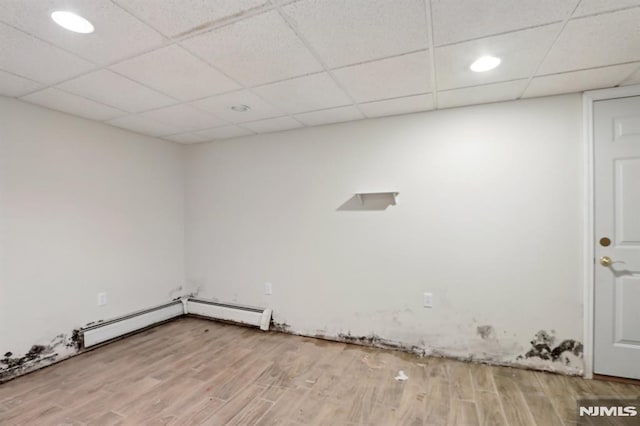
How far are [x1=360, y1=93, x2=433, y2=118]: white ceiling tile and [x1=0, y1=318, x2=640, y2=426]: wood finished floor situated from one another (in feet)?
7.89

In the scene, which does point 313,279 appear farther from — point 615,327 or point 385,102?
point 615,327

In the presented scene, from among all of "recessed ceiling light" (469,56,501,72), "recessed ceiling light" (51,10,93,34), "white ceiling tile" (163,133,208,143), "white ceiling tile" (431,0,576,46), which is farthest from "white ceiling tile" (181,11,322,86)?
"white ceiling tile" (163,133,208,143)

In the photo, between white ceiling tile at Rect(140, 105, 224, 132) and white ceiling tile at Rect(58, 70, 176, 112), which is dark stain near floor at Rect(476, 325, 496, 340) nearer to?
white ceiling tile at Rect(140, 105, 224, 132)

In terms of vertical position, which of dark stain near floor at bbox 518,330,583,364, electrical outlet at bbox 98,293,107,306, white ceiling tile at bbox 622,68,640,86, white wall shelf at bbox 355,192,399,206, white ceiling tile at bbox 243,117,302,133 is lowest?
dark stain near floor at bbox 518,330,583,364

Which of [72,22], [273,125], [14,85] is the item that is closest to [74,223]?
[14,85]

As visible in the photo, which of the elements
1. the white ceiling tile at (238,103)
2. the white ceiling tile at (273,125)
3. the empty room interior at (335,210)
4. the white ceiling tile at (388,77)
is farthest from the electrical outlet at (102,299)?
the white ceiling tile at (388,77)

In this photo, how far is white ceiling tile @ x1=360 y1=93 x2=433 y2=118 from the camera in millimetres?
2557

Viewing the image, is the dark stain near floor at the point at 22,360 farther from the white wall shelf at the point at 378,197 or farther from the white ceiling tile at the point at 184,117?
the white wall shelf at the point at 378,197

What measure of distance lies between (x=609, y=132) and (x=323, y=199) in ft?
8.41

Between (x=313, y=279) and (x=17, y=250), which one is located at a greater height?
(x=17, y=250)

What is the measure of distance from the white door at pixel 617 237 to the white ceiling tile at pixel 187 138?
13.5 feet

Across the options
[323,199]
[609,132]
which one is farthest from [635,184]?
[323,199]

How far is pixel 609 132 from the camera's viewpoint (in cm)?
236

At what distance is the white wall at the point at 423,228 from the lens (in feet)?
8.24
